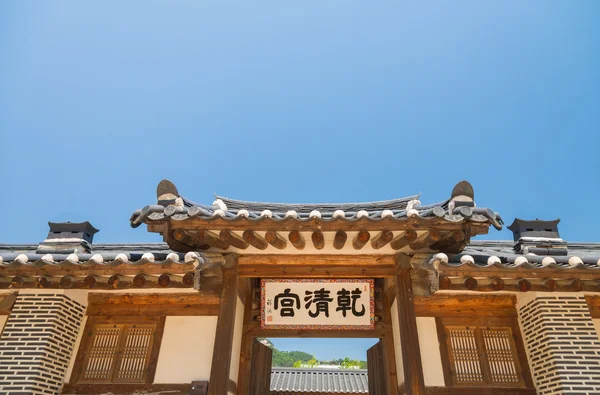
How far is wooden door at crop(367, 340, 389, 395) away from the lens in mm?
7984

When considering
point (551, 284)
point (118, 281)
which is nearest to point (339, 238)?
point (551, 284)

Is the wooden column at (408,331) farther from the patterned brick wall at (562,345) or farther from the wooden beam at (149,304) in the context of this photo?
the wooden beam at (149,304)

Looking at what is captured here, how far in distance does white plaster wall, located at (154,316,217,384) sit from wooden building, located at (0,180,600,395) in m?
0.02

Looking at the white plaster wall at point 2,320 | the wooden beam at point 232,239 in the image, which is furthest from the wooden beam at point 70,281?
the wooden beam at point 232,239

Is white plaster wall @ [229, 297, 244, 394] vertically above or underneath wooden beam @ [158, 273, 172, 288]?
underneath

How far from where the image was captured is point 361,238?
6.73 meters

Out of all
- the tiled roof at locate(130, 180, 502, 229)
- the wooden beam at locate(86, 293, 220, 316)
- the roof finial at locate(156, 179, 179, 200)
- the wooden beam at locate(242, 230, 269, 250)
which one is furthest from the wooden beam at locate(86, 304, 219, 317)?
the roof finial at locate(156, 179, 179, 200)

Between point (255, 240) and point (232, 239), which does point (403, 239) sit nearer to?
point (255, 240)

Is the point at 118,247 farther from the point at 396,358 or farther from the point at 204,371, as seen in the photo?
the point at 396,358

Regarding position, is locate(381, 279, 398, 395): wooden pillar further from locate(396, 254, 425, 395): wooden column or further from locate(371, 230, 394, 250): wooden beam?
locate(371, 230, 394, 250): wooden beam

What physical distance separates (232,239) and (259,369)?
3.27m

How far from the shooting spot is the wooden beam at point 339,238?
21.7ft

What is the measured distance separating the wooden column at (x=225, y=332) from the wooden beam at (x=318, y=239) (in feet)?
5.26

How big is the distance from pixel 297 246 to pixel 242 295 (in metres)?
1.81
